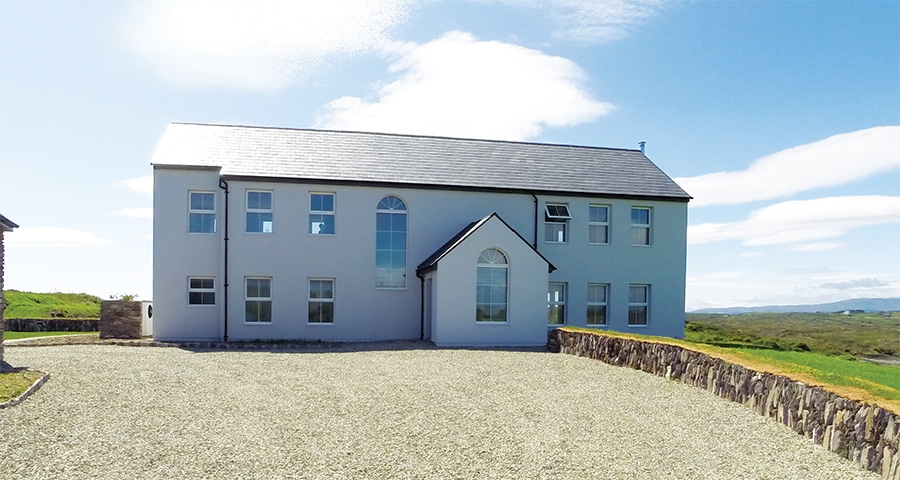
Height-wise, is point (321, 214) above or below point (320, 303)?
above

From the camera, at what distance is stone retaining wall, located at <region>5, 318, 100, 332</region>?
26.2 meters

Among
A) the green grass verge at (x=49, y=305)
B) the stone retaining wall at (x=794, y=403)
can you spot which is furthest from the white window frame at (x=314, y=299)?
the green grass verge at (x=49, y=305)

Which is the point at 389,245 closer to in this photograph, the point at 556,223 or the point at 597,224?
the point at 556,223

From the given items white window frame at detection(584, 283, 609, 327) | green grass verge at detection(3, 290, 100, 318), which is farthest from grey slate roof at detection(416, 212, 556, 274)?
green grass verge at detection(3, 290, 100, 318)

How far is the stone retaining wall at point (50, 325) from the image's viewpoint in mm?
26203

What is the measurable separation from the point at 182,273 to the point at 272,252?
9.85ft

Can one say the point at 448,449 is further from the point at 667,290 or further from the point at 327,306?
the point at 667,290

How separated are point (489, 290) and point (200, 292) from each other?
952 centimetres

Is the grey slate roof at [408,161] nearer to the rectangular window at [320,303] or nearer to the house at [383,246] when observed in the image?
the house at [383,246]

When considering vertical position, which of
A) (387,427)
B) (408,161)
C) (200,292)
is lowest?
(387,427)

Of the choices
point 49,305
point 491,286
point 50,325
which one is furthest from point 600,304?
point 49,305

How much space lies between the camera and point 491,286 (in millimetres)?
19266

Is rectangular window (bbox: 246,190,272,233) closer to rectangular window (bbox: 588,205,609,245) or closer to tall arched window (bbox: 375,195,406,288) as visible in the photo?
tall arched window (bbox: 375,195,406,288)

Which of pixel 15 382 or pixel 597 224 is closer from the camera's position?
pixel 15 382
